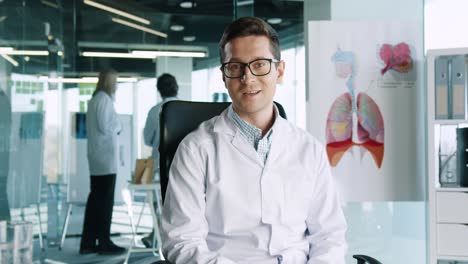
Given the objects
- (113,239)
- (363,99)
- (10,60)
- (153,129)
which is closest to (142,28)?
(153,129)

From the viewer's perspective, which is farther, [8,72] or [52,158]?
[52,158]

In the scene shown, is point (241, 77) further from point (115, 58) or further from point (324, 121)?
point (115, 58)

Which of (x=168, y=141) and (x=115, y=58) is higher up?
(x=115, y=58)

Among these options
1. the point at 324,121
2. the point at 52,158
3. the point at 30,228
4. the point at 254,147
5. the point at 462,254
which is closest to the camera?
the point at 30,228

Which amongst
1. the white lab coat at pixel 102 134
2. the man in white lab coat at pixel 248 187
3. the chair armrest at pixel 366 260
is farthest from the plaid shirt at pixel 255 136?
the white lab coat at pixel 102 134

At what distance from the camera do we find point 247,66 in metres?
1.73

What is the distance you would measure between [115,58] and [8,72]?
0.82 meters

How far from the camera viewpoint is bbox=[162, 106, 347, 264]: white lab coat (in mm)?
1700

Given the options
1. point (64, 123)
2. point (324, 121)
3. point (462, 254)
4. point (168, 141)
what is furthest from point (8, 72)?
point (462, 254)

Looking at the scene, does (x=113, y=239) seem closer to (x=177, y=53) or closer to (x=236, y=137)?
(x=177, y=53)

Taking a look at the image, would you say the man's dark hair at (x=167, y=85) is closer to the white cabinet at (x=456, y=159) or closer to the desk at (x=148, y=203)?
the desk at (x=148, y=203)

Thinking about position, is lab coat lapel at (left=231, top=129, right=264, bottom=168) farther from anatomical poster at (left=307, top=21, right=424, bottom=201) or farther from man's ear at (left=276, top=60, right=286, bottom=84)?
anatomical poster at (left=307, top=21, right=424, bottom=201)

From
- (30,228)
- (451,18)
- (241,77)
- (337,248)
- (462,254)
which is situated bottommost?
(462,254)

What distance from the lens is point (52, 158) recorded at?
176 inches
